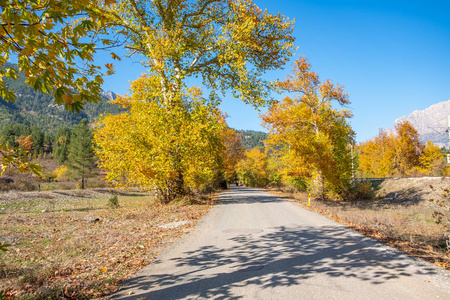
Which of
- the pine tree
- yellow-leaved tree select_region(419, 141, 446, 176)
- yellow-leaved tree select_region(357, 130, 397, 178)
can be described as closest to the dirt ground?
yellow-leaved tree select_region(419, 141, 446, 176)

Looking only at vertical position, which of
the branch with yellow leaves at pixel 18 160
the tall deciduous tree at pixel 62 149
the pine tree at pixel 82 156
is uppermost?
the tall deciduous tree at pixel 62 149

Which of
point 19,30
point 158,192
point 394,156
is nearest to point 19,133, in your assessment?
point 158,192

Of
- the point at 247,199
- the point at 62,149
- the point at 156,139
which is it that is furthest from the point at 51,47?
the point at 62,149

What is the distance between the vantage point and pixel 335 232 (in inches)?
353

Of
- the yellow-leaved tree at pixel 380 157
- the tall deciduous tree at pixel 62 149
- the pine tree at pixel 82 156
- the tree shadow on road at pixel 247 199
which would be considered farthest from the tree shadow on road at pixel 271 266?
the tall deciduous tree at pixel 62 149

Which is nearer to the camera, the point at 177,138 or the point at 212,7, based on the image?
the point at 177,138

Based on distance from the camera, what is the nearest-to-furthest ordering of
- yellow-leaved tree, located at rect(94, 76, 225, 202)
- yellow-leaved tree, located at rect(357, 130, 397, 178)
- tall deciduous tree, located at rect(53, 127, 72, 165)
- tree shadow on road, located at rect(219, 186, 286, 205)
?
yellow-leaved tree, located at rect(94, 76, 225, 202)
tree shadow on road, located at rect(219, 186, 286, 205)
yellow-leaved tree, located at rect(357, 130, 397, 178)
tall deciduous tree, located at rect(53, 127, 72, 165)

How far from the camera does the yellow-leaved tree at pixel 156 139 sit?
15.7 m

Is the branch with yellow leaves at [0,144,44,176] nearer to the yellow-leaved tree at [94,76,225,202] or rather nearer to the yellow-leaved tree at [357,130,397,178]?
the yellow-leaved tree at [94,76,225,202]

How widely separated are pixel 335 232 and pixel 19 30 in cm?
903

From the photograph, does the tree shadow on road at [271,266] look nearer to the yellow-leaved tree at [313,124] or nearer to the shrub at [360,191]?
the yellow-leaved tree at [313,124]

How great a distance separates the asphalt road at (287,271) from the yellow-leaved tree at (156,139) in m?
8.24

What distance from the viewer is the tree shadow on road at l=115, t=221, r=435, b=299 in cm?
476

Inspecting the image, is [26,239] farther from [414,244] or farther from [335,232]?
[414,244]
